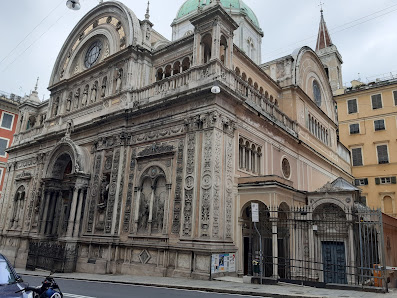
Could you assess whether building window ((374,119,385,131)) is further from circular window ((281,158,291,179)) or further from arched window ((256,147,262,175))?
arched window ((256,147,262,175))

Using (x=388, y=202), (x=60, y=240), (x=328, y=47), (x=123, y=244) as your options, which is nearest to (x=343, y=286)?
(x=123, y=244)

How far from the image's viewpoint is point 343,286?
38.3ft

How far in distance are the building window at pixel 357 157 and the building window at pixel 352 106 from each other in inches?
183

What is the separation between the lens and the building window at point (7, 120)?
3974 centimetres

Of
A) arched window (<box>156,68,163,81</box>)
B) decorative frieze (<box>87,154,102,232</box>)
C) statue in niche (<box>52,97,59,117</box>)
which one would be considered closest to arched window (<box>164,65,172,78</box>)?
arched window (<box>156,68,163,81</box>)

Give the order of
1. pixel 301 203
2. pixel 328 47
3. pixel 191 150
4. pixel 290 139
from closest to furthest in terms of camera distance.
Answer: pixel 191 150, pixel 301 203, pixel 290 139, pixel 328 47

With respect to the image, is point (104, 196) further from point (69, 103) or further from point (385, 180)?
point (385, 180)

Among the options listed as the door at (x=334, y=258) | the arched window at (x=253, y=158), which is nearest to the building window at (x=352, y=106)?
the arched window at (x=253, y=158)

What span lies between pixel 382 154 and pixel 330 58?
2023 centimetres

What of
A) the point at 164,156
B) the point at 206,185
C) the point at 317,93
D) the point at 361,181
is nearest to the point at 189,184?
the point at 206,185

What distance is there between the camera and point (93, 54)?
26.7m

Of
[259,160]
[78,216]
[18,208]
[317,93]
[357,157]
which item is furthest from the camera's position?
[357,157]

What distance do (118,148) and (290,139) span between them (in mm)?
11910

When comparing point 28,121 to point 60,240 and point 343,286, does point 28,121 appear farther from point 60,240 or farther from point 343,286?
point 343,286
